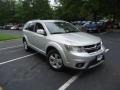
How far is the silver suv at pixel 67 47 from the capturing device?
18.0 feet

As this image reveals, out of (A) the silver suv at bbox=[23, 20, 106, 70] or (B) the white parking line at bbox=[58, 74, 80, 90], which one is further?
(A) the silver suv at bbox=[23, 20, 106, 70]

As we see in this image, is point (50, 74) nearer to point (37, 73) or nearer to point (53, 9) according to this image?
point (37, 73)

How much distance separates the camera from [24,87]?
502cm

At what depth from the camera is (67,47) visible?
5.58 m

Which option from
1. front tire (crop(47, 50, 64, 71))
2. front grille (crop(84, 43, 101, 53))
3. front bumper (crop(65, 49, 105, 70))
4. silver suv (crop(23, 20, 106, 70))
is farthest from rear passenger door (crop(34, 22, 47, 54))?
front grille (crop(84, 43, 101, 53))

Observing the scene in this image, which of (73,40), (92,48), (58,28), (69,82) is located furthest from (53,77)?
(58,28)

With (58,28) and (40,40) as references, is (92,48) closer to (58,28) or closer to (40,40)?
(58,28)

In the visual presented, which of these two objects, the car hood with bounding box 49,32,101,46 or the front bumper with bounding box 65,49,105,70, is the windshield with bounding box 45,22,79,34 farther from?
the front bumper with bounding box 65,49,105,70

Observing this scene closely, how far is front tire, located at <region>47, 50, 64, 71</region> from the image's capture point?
19.8ft

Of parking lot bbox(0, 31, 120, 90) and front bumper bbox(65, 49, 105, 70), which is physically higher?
front bumper bbox(65, 49, 105, 70)

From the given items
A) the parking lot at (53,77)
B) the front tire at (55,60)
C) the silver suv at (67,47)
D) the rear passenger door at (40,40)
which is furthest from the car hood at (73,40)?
the parking lot at (53,77)

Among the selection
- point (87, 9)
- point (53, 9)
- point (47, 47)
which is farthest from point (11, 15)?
point (47, 47)

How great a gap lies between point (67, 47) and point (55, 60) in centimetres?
87

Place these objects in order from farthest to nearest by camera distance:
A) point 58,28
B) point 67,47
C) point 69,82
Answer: point 58,28 → point 67,47 → point 69,82
